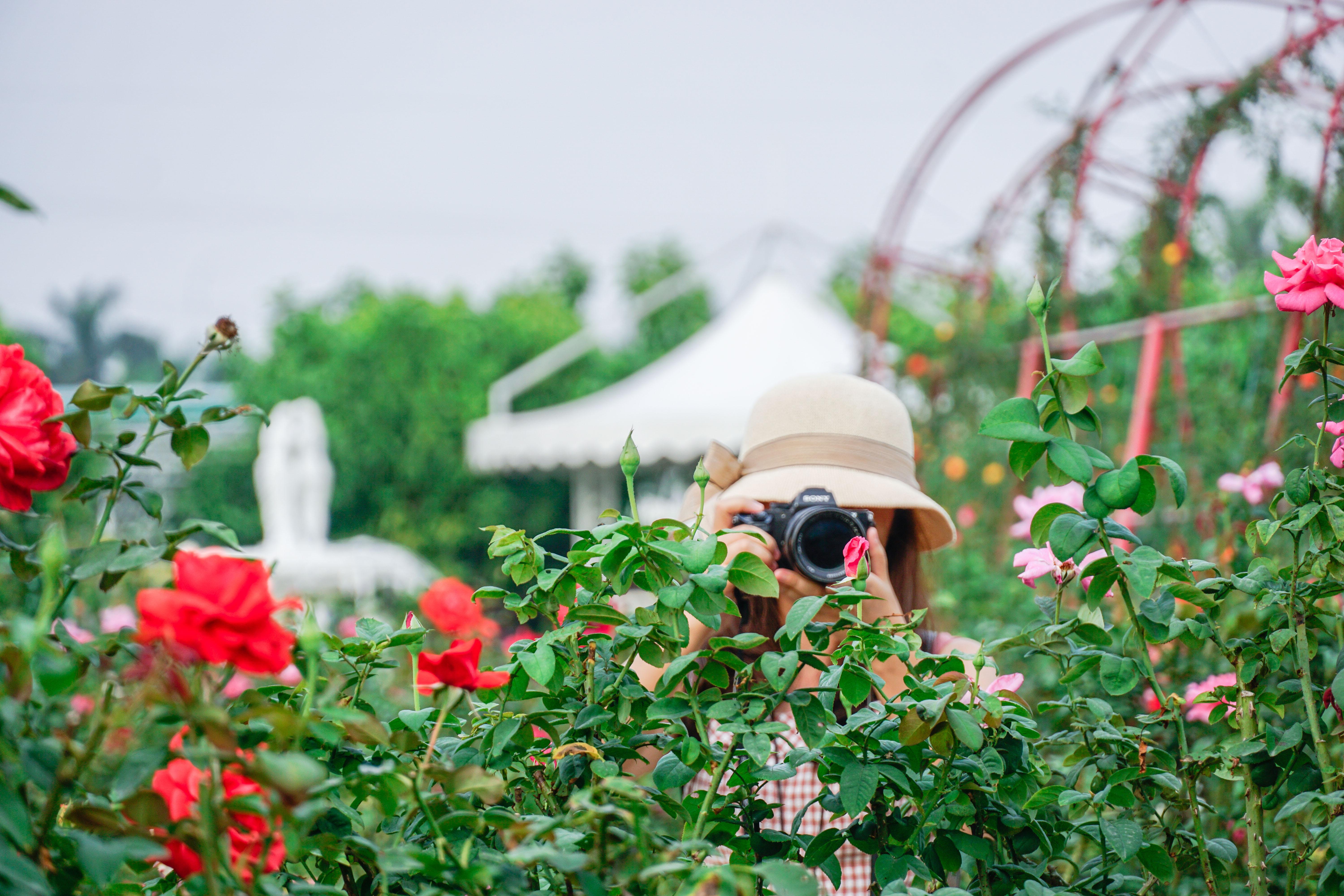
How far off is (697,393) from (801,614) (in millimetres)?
5500

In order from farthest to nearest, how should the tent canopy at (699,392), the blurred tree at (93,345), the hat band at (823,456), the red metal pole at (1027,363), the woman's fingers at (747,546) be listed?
the blurred tree at (93,345) < the tent canopy at (699,392) < the red metal pole at (1027,363) < the hat band at (823,456) < the woman's fingers at (747,546)

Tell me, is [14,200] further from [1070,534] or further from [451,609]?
[1070,534]

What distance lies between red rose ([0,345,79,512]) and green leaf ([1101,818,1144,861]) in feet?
1.86

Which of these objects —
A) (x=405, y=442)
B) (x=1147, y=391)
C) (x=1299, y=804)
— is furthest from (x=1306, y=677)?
(x=405, y=442)

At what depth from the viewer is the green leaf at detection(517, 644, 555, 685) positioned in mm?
529

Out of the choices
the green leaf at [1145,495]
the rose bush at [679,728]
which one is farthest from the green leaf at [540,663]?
the green leaf at [1145,495]

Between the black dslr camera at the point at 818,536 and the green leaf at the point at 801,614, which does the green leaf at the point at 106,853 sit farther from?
the black dslr camera at the point at 818,536

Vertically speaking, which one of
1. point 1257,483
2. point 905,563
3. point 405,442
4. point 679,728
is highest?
point 405,442

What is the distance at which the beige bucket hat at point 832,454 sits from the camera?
1.05 meters

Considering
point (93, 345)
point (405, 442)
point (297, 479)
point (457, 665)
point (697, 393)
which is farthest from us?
point (93, 345)

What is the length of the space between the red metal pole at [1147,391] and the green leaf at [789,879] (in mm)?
1762

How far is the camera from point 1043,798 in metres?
0.56

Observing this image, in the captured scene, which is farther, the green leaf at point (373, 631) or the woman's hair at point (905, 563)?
the woman's hair at point (905, 563)

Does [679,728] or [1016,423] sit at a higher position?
[1016,423]
